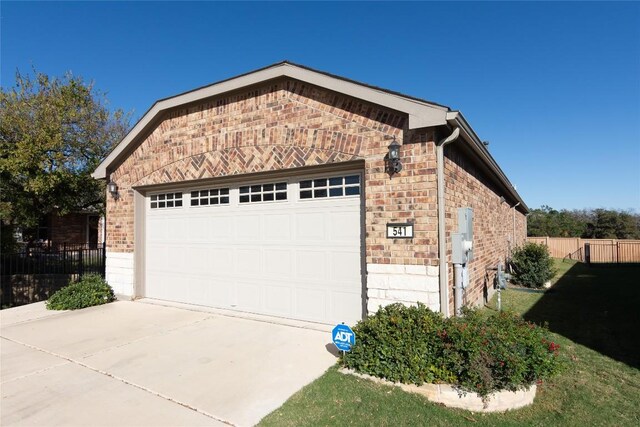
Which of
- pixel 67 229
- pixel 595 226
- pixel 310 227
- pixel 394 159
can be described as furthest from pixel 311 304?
pixel 595 226

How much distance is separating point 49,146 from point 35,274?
13.9ft

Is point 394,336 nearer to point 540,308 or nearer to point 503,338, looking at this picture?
point 503,338

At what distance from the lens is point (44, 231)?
23.5 m

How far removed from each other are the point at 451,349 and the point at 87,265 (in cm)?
1122

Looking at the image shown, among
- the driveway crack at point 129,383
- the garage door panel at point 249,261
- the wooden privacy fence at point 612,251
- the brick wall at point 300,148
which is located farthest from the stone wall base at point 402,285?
A: the wooden privacy fence at point 612,251

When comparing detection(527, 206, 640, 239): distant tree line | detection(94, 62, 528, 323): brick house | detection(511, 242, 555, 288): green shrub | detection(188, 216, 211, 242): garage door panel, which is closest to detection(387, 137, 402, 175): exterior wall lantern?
detection(94, 62, 528, 323): brick house

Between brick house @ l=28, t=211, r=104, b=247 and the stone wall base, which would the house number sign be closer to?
the stone wall base

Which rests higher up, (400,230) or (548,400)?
(400,230)

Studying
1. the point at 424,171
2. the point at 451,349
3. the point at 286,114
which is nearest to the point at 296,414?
the point at 451,349

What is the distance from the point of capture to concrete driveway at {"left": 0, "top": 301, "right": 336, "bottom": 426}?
11.8 ft

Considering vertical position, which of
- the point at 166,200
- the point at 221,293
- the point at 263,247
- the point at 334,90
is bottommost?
the point at 221,293

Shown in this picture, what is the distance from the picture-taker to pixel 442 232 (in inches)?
202

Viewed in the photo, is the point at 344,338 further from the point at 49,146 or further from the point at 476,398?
the point at 49,146

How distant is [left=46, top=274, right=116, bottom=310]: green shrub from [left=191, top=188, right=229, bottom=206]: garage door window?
3.15m
